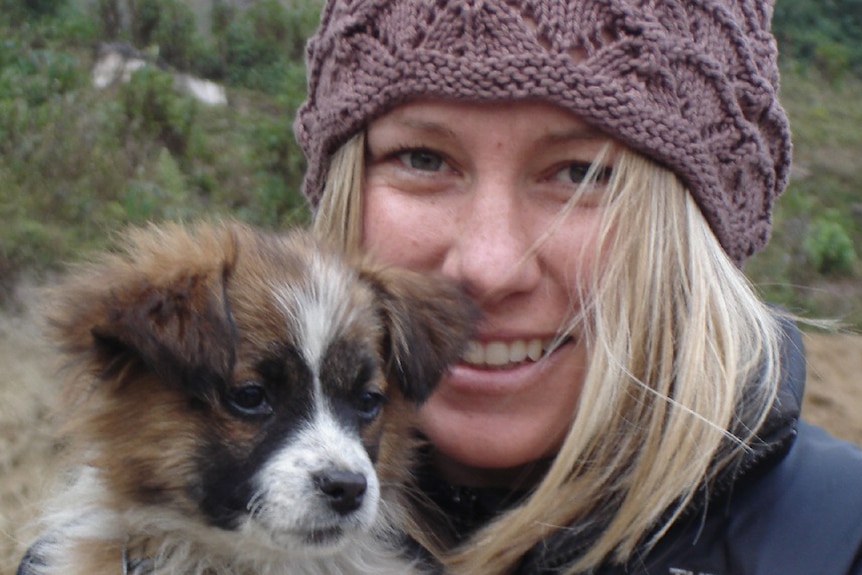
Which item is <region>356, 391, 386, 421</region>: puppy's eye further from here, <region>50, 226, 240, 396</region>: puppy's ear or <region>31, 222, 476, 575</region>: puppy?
<region>50, 226, 240, 396</region>: puppy's ear

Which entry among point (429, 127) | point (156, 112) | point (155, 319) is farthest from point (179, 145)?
point (155, 319)

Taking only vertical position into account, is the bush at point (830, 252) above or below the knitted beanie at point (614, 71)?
below

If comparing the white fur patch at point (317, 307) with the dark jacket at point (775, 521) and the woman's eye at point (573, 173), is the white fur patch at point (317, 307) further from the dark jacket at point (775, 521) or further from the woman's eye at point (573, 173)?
the dark jacket at point (775, 521)

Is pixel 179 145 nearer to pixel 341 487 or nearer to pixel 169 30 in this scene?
pixel 169 30

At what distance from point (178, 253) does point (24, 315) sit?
429cm

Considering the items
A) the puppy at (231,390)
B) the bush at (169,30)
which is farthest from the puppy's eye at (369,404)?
the bush at (169,30)

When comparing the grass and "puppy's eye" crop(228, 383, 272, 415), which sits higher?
"puppy's eye" crop(228, 383, 272, 415)

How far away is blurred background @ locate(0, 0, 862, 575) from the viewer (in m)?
5.80

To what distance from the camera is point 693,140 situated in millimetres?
2531

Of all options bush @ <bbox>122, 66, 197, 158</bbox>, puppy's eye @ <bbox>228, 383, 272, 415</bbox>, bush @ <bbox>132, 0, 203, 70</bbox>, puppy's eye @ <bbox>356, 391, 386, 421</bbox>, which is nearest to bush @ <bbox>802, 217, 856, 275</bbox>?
bush @ <bbox>122, 66, 197, 158</bbox>

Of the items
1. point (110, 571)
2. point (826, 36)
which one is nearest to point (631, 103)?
point (110, 571)

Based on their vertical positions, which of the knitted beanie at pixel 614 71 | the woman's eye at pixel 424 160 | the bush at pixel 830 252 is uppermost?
the knitted beanie at pixel 614 71

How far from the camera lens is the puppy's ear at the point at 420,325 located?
262 centimetres

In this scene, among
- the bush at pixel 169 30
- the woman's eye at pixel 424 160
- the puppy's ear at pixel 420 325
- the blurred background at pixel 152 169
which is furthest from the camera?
the bush at pixel 169 30
